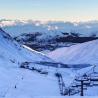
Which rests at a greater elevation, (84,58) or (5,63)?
(84,58)

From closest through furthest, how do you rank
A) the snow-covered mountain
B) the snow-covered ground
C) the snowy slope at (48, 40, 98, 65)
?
the snow-covered mountain → the snow-covered ground → the snowy slope at (48, 40, 98, 65)

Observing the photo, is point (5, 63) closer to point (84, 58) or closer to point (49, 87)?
point (49, 87)

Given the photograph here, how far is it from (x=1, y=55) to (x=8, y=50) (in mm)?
3135

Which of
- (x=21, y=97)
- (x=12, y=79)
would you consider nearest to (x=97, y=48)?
(x=12, y=79)

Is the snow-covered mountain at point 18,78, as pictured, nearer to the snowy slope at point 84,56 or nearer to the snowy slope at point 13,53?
the snowy slope at point 13,53

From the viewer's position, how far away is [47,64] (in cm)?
2217

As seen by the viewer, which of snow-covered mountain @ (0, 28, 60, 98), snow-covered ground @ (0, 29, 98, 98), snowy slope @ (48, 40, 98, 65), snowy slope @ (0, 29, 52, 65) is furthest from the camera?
snowy slope @ (48, 40, 98, 65)

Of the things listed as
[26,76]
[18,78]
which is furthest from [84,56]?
[18,78]

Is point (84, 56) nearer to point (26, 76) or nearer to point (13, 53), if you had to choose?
point (13, 53)

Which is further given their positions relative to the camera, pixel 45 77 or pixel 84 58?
pixel 84 58

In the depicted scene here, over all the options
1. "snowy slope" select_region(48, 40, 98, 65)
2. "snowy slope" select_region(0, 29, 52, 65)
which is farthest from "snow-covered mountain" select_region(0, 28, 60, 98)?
"snowy slope" select_region(48, 40, 98, 65)

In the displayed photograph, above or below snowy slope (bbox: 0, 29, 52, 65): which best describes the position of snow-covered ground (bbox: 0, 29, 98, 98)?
below

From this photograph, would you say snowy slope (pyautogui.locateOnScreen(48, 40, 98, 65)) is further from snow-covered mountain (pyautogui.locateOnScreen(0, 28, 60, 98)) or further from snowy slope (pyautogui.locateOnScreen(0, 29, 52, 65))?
snow-covered mountain (pyautogui.locateOnScreen(0, 28, 60, 98))

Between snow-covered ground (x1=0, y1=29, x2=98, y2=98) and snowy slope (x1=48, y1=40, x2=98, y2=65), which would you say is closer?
snow-covered ground (x1=0, y1=29, x2=98, y2=98)
